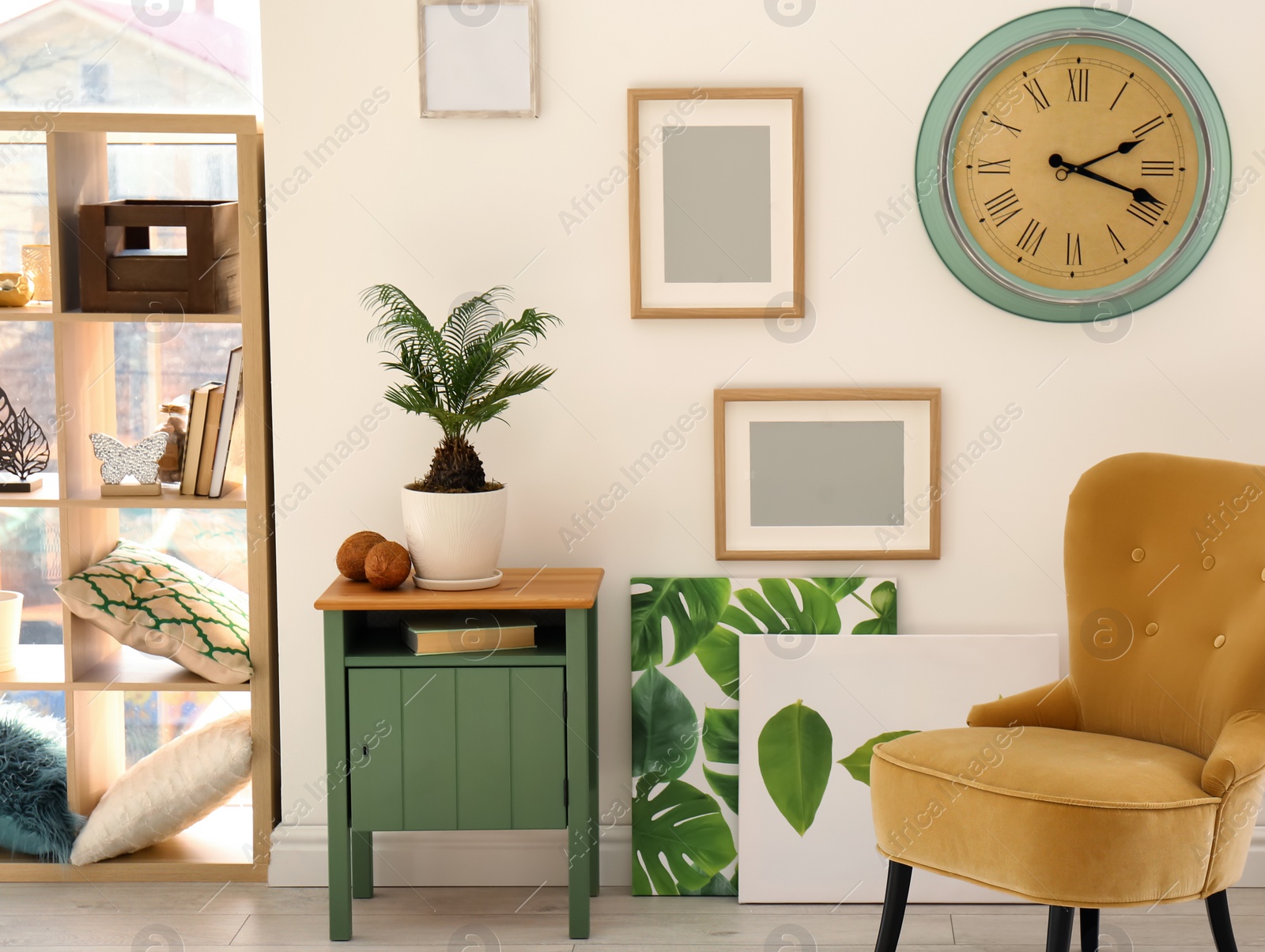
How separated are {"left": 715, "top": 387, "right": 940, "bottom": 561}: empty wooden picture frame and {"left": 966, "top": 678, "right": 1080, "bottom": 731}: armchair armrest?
40cm

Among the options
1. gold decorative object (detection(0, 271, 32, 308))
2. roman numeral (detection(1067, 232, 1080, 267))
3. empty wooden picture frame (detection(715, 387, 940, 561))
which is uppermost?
roman numeral (detection(1067, 232, 1080, 267))

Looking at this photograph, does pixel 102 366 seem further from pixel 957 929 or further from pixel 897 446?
pixel 957 929

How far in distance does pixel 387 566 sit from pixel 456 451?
0.24m

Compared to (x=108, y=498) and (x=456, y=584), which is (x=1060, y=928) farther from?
(x=108, y=498)

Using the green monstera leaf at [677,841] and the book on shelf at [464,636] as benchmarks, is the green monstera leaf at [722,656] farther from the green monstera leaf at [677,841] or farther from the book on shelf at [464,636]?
the book on shelf at [464,636]

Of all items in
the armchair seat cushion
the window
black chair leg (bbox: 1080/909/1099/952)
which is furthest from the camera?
the window

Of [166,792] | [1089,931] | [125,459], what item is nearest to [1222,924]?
[1089,931]

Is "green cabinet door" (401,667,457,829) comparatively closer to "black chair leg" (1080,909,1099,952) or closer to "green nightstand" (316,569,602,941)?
"green nightstand" (316,569,602,941)

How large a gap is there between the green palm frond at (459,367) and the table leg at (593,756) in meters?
0.42

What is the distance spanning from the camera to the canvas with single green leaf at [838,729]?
7.20ft

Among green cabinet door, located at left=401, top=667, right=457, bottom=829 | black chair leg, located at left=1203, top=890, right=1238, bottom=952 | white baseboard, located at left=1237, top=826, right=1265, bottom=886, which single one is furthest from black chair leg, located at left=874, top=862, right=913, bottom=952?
white baseboard, located at left=1237, top=826, right=1265, bottom=886

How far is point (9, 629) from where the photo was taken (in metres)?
2.38

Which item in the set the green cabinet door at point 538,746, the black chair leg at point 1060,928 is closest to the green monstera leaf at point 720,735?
the green cabinet door at point 538,746

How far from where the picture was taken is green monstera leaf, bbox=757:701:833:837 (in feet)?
7.28
